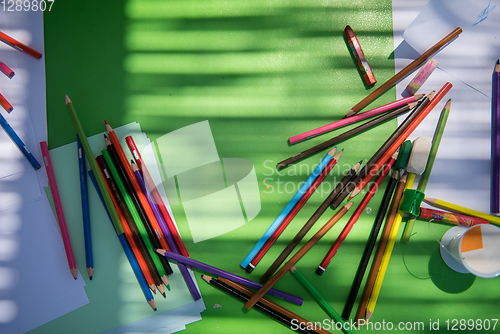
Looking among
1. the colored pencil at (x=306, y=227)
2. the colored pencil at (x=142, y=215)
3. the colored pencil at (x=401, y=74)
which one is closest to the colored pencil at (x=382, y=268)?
the colored pencil at (x=306, y=227)

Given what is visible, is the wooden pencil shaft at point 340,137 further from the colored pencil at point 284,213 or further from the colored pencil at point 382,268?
the colored pencil at point 382,268

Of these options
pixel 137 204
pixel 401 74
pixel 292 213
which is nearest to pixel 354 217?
pixel 292 213

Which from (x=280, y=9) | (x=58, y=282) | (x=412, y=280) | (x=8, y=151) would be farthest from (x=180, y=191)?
(x=412, y=280)

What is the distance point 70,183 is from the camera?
1.12 m

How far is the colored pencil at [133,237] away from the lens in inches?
42.1

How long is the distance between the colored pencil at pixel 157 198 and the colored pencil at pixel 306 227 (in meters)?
0.32

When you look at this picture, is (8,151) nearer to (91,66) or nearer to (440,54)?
(91,66)

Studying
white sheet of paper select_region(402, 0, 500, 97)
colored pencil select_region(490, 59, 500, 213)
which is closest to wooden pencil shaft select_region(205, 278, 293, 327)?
colored pencil select_region(490, 59, 500, 213)

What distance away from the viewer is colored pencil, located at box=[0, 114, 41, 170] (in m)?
1.09

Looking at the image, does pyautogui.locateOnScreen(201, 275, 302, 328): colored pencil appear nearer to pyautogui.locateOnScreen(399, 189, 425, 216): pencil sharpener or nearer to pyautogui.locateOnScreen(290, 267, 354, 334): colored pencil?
pyautogui.locateOnScreen(290, 267, 354, 334): colored pencil

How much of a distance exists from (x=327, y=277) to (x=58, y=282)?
101 centimetres

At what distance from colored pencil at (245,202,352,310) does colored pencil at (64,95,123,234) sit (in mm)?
542

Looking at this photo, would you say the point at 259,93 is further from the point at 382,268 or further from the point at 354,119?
the point at 382,268

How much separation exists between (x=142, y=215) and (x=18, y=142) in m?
0.54
